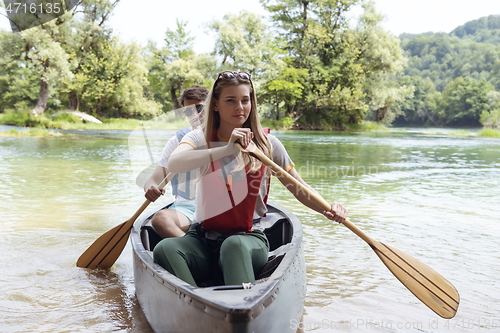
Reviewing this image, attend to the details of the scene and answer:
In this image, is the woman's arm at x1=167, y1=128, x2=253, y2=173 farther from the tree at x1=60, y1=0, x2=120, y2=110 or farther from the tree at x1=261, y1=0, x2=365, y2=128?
the tree at x1=261, y1=0, x2=365, y2=128

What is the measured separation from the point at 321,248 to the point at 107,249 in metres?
1.63

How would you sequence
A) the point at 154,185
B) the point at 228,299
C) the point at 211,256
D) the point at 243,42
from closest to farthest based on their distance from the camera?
the point at 228,299 < the point at 211,256 < the point at 154,185 < the point at 243,42

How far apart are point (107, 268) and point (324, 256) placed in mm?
1551

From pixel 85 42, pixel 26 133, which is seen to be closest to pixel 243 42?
pixel 85 42

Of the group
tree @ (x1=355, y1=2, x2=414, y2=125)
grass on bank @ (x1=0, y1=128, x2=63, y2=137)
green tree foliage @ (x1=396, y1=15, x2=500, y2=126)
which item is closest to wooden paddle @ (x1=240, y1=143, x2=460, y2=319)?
grass on bank @ (x1=0, y1=128, x2=63, y2=137)

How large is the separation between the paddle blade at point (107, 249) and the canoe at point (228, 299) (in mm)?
665

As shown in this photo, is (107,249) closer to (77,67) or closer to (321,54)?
(77,67)

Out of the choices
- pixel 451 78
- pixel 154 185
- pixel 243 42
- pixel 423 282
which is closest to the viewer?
pixel 154 185

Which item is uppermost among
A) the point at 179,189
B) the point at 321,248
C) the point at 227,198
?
the point at 227,198

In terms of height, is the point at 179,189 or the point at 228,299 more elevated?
the point at 179,189

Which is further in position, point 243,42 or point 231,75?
point 243,42

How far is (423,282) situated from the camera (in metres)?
2.25

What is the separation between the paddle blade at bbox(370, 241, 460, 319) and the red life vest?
849 mm

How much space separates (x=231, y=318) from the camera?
1.31 metres
